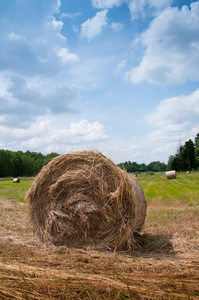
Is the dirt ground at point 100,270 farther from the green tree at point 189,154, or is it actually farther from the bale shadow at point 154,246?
the green tree at point 189,154

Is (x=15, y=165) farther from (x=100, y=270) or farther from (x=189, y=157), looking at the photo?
(x=100, y=270)

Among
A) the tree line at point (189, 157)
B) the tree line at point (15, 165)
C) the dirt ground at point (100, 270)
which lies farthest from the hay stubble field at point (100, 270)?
the tree line at point (15, 165)

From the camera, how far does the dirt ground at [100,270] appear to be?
106 inches

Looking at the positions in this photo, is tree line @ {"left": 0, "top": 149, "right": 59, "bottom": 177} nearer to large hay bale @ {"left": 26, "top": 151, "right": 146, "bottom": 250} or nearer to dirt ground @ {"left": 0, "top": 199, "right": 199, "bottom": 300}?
large hay bale @ {"left": 26, "top": 151, "right": 146, "bottom": 250}

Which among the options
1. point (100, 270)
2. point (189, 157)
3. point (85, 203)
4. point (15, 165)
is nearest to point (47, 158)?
point (15, 165)

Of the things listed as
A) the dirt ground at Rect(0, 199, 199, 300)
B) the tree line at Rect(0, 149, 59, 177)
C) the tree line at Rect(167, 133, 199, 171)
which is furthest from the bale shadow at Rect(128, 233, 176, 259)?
the tree line at Rect(0, 149, 59, 177)

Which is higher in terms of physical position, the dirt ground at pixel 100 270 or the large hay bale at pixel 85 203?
the large hay bale at pixel 85 203

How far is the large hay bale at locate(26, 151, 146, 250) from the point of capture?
4.27 metres

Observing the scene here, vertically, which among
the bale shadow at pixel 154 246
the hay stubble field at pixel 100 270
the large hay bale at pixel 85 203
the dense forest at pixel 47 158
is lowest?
the bale shadow at pixel 154 246

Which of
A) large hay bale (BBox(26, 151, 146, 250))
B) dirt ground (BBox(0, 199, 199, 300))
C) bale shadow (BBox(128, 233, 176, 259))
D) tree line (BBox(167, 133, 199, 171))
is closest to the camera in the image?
dirt ground (BBox(0, 199, 199, 300))

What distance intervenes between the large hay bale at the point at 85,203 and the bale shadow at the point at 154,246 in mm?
212

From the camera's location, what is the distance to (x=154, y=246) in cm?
454

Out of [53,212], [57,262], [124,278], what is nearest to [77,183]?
[53,212]

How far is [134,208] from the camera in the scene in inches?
167
